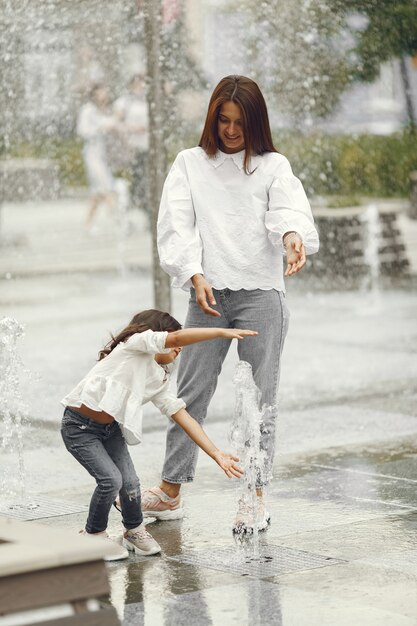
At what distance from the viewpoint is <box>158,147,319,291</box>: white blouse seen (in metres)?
5.49

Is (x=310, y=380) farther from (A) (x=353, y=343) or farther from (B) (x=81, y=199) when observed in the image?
(B) (x=81, y=199)

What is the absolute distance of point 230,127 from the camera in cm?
545

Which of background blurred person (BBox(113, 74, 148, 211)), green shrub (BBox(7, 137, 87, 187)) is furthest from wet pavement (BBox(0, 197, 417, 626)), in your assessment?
green shrub (BBox(7, 137, 87, 187))

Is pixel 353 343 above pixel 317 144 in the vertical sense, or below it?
below

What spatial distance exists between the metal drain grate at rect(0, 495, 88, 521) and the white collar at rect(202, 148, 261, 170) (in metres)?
1.46

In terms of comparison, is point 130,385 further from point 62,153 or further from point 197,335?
point 62,153

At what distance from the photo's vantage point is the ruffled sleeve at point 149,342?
5059 millimetres

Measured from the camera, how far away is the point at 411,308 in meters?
12.1

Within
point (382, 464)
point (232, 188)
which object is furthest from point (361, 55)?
point (232, 188)

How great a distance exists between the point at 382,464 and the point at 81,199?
1507 cm

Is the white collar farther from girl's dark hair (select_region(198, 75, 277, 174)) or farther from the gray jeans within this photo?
the gray jeans

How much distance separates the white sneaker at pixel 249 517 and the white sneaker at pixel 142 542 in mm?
352

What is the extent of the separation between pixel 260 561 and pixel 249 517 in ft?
1.11

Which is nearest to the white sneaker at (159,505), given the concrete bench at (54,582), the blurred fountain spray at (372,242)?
the concrete bench at (54,582)
